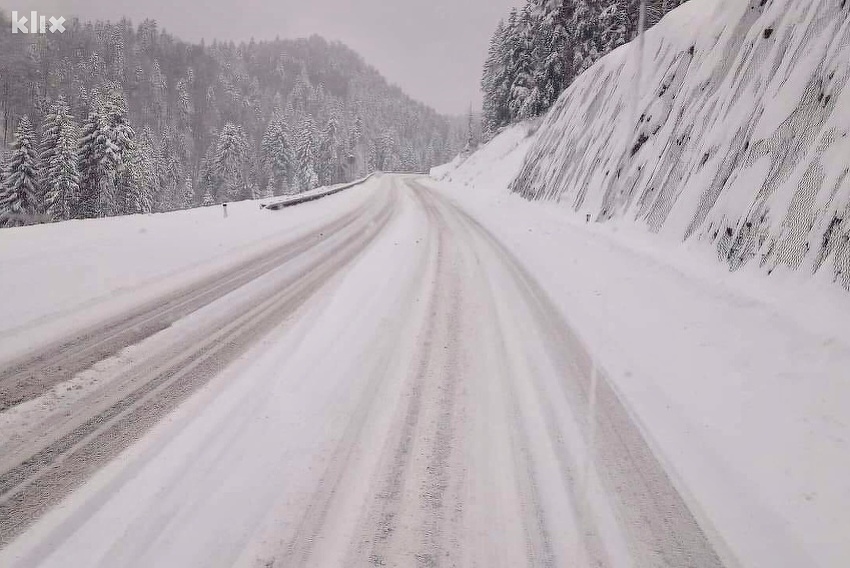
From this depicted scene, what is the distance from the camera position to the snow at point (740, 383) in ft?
8.68

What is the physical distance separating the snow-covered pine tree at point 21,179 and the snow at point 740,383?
42.2 meters

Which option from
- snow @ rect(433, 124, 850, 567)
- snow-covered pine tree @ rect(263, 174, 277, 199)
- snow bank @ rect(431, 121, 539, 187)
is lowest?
snow @ rect(433, 124, 850, 567)

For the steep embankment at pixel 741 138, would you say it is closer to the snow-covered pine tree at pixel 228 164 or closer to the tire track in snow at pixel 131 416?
the tire track in snow at pixel 131 416

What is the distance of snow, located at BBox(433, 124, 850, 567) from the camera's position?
2645 mm

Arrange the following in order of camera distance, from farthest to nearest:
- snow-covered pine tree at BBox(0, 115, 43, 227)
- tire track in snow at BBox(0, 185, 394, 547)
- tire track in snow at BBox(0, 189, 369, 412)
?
snow-covered pine tree at BBox(0, 115, 43, 227) → tire track in snow at BBox(0, 189, 369, 412) → tire track in snow at BBox(0, 185, 394, 547)

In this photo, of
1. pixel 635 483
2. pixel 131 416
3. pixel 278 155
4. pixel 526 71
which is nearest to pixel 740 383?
pixel 635 483

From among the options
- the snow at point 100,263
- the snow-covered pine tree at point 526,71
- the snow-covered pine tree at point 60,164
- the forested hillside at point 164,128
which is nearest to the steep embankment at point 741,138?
the snow at point 100,263

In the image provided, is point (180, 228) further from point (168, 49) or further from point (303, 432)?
point (168, 49)

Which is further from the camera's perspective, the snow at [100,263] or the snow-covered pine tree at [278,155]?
the snow-covered pine tree at [278,155]

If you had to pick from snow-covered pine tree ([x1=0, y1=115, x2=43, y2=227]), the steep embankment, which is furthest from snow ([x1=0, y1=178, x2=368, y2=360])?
snow-covered pine tree ([x1=0, y1=115, x2=43, y2=227])

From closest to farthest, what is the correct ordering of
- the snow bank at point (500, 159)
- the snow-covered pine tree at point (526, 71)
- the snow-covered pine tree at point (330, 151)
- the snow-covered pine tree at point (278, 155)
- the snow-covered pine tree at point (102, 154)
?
the snow-covered pine tree at point (102, 154) → the snow bank at point (500, 159) → the snow-covered pine tree at point (526, 71) → the snow-covered pine tree at point (278, 155) → the snow-covered pine tree at point (330, 151)

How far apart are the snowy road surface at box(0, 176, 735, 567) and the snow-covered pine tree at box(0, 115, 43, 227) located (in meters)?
39.6

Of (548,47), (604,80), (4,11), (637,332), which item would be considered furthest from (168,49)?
(637,332)

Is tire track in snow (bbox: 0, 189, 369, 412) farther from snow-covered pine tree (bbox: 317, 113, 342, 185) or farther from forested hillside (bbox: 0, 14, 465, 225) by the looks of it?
snow-covered pine tree (bbox: 317, 113, 342, 185)
